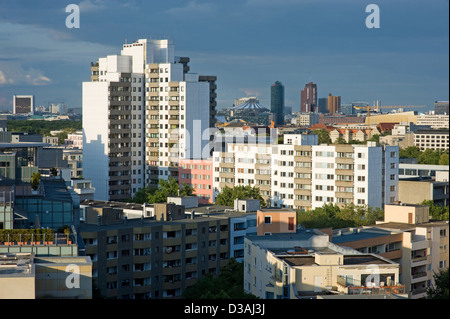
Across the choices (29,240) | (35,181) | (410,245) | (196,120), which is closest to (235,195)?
(196,120)

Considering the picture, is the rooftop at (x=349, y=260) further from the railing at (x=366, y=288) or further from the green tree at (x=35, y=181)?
the green tree at (x=35, y=181)

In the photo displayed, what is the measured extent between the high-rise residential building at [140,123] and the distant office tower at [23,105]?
98264 millimetres

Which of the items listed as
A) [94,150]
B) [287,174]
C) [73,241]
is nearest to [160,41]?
[94,150]

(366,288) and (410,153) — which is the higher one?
(410,153)

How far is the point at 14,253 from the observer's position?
47.2 ft

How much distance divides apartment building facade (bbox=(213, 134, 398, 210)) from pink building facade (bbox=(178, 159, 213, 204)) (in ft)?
1.89

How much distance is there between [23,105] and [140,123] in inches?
4098

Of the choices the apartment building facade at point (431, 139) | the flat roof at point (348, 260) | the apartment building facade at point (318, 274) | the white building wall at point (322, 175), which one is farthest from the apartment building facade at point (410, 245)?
the apartment building facade at point (431, 139)

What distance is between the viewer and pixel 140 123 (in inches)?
2200

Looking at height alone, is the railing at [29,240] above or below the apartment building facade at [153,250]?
above

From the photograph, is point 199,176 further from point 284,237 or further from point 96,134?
point 284,237

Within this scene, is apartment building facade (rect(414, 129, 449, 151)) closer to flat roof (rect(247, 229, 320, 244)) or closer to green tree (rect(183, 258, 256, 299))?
flat roof (rect(247, 229, 320, 244))

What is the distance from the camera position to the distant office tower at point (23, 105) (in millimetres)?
150887

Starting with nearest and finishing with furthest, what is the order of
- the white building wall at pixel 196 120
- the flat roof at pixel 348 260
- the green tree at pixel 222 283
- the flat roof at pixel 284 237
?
1. the flat roof at pixel 348 260
2. the green tree at pixel 222 283
3. the flat roof at pixel 284 237
4. the white building wall at pixel 196 120
